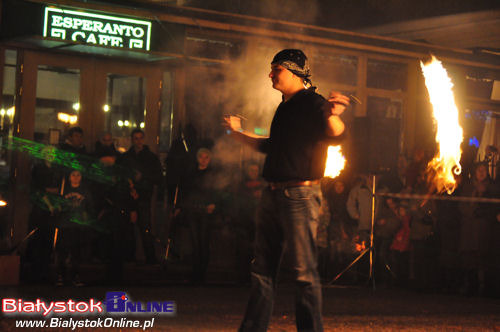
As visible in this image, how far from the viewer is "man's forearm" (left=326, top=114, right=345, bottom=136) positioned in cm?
465

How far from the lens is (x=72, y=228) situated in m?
9.15

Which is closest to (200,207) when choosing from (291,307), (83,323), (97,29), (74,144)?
(74,144)

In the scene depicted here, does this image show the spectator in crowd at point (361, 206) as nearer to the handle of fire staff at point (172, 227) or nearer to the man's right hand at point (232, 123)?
the handle of fire staff at point (172, 227)

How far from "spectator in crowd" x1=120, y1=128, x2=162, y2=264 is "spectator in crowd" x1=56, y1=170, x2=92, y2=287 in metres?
1.17

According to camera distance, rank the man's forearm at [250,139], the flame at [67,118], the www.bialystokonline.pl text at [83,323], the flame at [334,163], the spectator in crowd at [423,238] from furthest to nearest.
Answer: the flame at [67,118] < the flame at [334,163] < the spectator in crowd at [423,238] < the www.bialystokonline.pl text at [83,323] < the man's forearm at [250,139]

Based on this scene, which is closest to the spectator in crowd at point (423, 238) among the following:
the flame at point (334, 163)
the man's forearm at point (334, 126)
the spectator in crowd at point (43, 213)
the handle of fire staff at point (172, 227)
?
the flame at point (334, 163)

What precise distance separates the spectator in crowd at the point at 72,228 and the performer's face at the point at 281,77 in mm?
4802

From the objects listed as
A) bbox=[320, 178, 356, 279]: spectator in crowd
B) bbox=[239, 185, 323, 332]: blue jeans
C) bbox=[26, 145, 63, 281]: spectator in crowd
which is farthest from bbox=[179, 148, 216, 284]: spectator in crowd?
bbox=[239, 185, 323, 332]: blue jeans

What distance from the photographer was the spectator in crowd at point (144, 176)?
414 inches

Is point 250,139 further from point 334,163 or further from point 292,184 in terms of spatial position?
point 334,163

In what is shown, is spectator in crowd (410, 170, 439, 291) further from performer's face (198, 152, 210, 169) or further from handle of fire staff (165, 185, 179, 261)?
handle of fire staff (165, 185, 179, 261)

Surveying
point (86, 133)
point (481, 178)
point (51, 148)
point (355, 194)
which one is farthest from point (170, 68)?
point (481, 178)

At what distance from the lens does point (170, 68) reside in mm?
12281

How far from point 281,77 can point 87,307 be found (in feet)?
10.5
